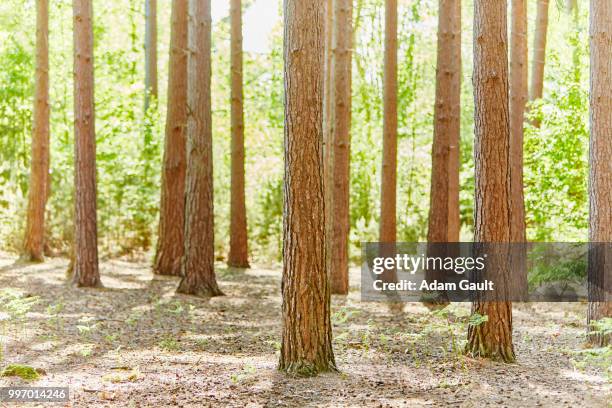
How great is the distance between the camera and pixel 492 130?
8.28 meters

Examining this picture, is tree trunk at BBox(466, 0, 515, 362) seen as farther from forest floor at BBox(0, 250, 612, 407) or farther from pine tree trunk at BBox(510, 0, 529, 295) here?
pine tree trunk at BBox(510, 0, 529, 295)

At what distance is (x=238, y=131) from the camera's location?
1814 centimetres

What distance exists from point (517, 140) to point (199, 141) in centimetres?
556

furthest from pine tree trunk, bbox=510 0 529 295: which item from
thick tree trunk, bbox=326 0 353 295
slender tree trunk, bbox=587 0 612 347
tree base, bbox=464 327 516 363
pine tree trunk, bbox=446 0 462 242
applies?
tree base, bbox=464 327 516 363

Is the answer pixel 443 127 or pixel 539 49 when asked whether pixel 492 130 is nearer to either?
pixel 443 127

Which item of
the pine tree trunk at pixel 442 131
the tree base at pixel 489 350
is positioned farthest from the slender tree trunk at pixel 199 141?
the tree base at pixel 489 350

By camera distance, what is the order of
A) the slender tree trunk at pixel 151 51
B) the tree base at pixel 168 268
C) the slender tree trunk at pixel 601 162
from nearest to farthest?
the slender tree trunk at pixel 601 162
the tree base at pixel 168 268
the slender tree trunk at pixel 151 51

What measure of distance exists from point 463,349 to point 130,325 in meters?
4.59

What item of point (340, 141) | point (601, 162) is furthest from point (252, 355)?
point (340, 141)

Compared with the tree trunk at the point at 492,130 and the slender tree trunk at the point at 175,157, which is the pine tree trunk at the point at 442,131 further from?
the slender tree trunk at the point at 175,157

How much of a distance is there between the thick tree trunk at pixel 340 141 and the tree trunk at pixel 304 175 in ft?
21.2

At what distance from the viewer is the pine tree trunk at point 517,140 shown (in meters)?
13.9

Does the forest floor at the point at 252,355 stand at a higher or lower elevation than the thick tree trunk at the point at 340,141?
lower

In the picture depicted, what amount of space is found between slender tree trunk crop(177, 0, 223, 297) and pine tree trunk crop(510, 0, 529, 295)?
17.0ft
